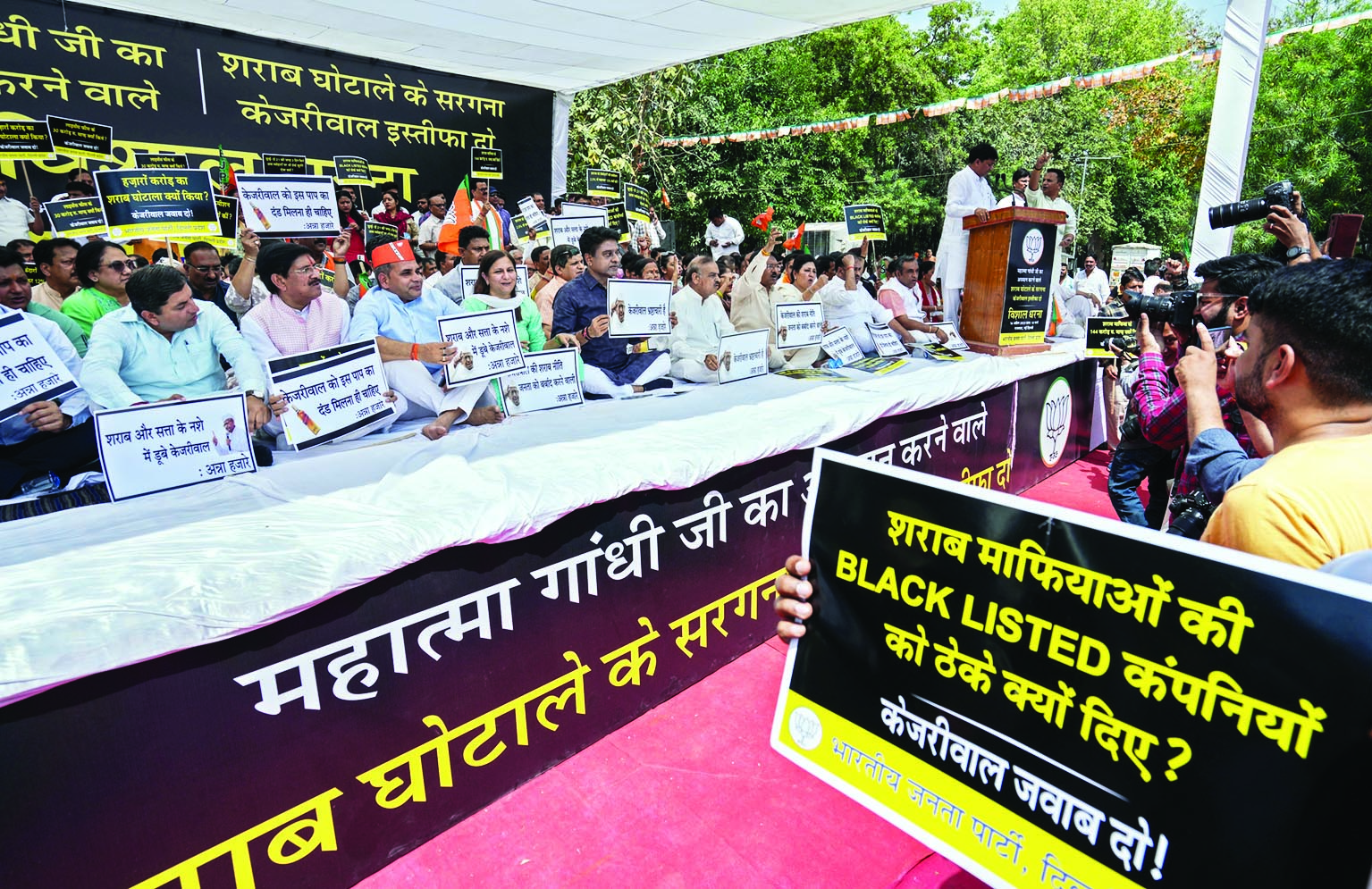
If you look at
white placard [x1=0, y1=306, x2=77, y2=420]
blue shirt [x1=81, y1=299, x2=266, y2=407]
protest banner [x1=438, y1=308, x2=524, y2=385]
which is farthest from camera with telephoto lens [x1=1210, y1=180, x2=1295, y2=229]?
white placard [x1=0, y1=306, x2=77, y2=420]

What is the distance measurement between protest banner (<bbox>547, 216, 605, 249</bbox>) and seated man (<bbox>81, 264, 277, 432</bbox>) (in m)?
→ 3.10

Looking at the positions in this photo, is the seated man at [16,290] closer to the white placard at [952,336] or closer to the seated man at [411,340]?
the seated man at [411,340]

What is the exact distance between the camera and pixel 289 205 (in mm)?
3672

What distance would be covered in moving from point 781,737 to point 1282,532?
84 cm

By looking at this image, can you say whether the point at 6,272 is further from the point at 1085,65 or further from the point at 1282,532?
the point at 1085,65

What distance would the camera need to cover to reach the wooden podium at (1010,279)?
15.0 ft

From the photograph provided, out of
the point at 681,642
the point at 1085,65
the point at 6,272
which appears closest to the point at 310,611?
the point at 681,642

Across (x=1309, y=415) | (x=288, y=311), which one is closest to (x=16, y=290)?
(x=288, y=311)

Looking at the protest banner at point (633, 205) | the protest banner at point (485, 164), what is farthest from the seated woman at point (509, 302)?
the protest banner at point (485, 164)

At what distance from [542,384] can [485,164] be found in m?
4.98

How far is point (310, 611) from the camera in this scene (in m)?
1.66

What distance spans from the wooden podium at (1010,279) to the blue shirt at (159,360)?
4147mm

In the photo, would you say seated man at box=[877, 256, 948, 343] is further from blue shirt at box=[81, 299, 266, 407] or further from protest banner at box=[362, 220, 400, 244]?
blue shirt at box=[81, 299, 266, 407]

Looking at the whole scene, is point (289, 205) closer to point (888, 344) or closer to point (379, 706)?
point (379, 706)
